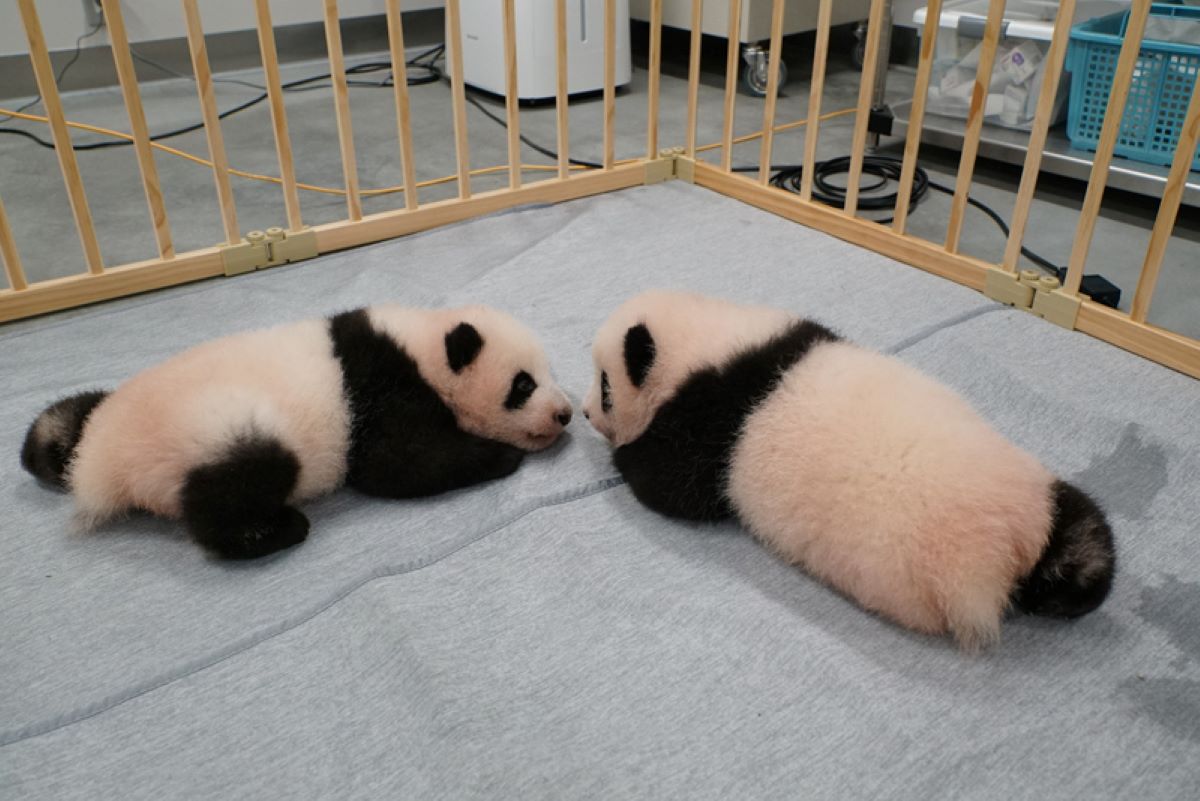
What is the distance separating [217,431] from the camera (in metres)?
1.18

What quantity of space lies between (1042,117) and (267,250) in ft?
5.41

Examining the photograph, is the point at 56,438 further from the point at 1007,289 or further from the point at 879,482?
the point at 1007,289

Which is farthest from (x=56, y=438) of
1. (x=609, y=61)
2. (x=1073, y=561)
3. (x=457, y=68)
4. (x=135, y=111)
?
(x=609, y=61)

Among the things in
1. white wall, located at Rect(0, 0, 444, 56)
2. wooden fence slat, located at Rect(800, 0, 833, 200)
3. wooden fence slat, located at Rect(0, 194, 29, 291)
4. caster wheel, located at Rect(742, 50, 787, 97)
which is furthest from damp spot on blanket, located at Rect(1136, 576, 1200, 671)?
white wall, located at Rect(0, 0, 444, 56)

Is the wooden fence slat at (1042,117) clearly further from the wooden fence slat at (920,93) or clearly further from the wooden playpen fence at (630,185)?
the wooden fence slat at (920,93)

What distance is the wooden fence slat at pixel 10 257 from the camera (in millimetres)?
1836

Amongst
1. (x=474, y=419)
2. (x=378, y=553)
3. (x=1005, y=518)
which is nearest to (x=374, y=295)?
(x=474, y=419)

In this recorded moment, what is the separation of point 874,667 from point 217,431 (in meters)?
0.84

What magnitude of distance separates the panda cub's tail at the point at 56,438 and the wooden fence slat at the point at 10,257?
2.14ft

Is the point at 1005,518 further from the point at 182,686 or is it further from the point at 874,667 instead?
the point at 182,686

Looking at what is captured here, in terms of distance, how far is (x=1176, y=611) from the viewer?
117 centimetres

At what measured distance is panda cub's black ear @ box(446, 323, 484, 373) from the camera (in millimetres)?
1314

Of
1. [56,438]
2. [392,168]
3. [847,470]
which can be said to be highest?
[847,470]

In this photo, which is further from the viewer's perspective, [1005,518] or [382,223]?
[382,223]
